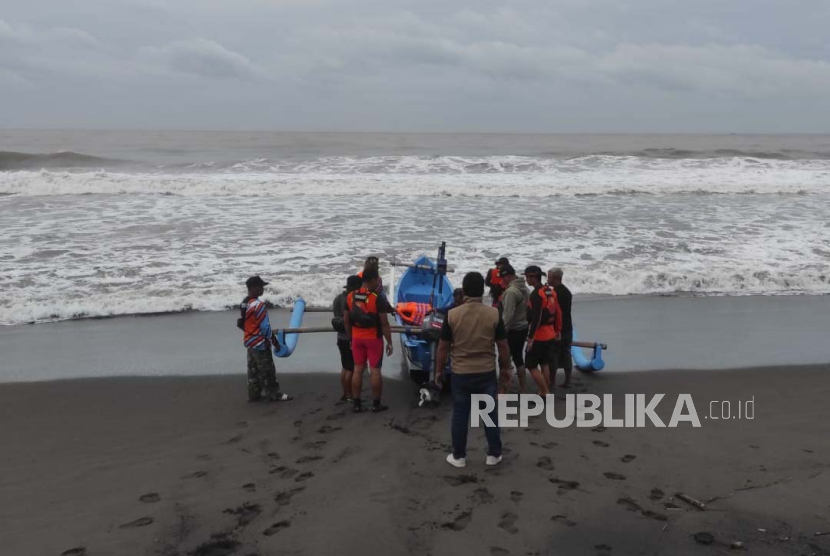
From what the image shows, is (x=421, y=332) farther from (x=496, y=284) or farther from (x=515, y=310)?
(x=496, y=284)

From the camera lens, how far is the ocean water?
506 inches

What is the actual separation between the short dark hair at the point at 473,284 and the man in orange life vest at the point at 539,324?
6.67 ft

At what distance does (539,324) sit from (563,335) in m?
0.70

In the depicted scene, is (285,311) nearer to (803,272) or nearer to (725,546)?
(725,546)

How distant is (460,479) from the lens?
523 cm

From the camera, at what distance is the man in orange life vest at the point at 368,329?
6832 millimetres

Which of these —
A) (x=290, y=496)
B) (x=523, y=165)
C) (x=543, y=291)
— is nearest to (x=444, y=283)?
(x=543, y=291)

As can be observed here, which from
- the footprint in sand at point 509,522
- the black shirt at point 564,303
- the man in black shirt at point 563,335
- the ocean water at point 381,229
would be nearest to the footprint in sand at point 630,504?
the footprint in sand at point 509,522

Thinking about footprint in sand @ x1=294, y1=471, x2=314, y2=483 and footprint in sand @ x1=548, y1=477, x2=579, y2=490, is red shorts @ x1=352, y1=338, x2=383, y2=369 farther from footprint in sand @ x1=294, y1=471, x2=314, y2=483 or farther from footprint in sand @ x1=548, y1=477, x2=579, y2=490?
footprint in sand @ x1=548, y1=477, x2=579, y2=490

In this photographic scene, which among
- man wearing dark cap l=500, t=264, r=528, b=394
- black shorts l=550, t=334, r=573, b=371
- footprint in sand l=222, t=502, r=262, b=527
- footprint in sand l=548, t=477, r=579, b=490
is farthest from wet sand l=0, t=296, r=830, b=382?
footprint in sand l=222, t=502, r=262, b=527

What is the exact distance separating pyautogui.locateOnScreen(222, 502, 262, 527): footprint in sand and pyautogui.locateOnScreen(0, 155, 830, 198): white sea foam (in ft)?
69.4

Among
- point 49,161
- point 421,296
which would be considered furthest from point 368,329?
point 49,161

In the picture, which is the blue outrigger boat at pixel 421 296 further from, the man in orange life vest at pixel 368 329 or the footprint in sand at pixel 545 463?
the footprint in sand at pixel 545 463

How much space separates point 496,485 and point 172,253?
12002 mm
